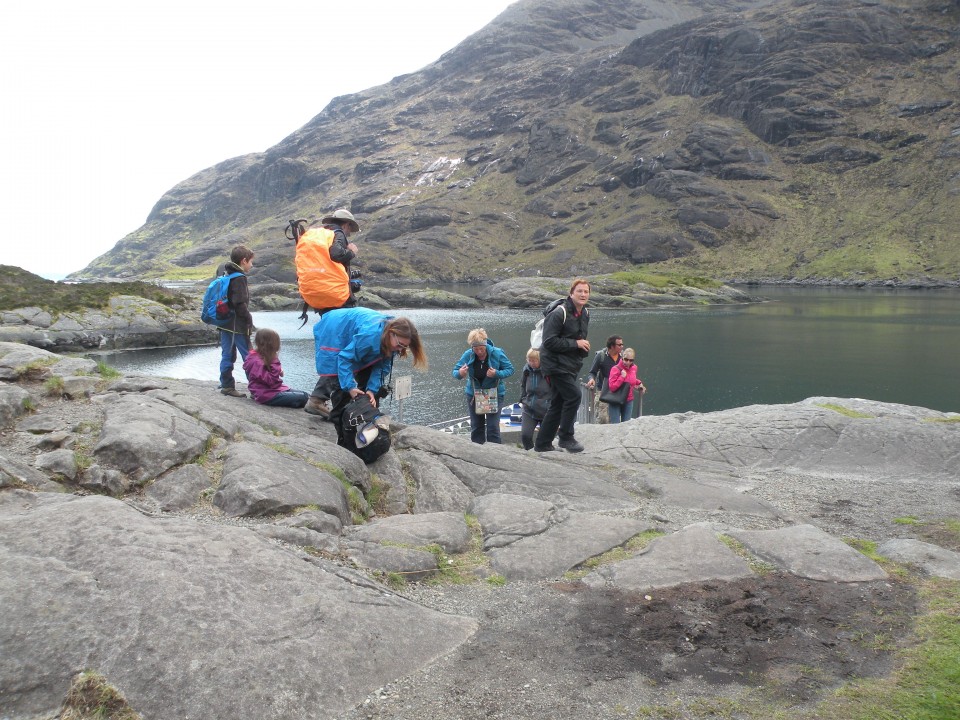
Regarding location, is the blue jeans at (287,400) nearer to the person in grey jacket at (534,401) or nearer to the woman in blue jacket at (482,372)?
the woman in blue jacket at (482,372)

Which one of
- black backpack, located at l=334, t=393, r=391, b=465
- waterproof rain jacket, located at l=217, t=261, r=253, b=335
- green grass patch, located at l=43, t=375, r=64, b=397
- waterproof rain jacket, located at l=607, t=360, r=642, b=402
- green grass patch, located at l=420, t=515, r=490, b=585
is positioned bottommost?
green grass patch, located at l=420, t=515, r=490, b=585

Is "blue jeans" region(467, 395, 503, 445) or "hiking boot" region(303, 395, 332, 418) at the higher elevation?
"hiking boot" region(303, 395, 332, 418)

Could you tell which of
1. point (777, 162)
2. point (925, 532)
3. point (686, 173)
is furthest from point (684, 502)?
point (777, 162)

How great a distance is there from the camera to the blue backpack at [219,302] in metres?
10.8

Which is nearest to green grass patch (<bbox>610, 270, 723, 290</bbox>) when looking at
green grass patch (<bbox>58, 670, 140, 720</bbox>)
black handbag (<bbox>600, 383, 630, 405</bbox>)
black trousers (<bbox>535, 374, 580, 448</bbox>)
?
black handbag (<bbox>600, 383, 630, 405</bbox>)

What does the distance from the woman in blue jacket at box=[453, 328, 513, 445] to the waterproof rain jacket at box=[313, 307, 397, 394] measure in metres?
4.83

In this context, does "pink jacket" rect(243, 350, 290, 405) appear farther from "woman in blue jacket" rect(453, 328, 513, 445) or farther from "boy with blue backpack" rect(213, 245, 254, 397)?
"woman in blue jacket" rect(453, 328, 513, 445)

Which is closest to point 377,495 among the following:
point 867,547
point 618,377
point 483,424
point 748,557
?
point 748,557

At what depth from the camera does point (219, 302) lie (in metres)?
10.8

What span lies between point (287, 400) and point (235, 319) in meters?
1.85

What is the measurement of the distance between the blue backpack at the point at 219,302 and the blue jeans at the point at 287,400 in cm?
170

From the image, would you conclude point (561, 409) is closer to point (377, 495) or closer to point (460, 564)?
point (377, 495)

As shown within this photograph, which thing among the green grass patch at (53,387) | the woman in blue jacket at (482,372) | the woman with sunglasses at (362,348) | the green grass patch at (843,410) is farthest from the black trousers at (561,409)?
the green grass patch at (53,387)

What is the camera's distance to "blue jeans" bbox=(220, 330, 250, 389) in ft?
35.3
